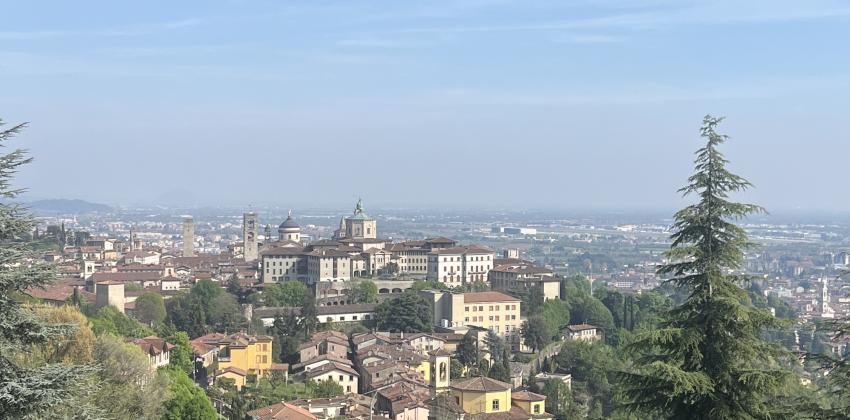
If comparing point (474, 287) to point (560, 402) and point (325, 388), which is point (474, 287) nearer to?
point (560, 402)

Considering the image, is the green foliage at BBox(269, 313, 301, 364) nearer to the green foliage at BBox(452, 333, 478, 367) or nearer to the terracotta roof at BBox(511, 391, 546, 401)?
the green foliage at BBox(452, 333, 478, 367)

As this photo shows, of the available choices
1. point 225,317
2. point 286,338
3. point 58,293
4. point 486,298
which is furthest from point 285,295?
point 286,338

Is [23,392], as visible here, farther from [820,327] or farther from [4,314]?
[820,327]

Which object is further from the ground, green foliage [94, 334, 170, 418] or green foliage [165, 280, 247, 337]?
green foliage [94, 334, 170, 418]

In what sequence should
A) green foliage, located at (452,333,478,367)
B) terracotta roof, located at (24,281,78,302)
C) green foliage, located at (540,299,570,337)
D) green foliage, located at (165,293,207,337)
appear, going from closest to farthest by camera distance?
green foliage, located at (452,333,478,367)
green foliage, located at (165,293,207,337)
terracotta roof, located at (24,281,78,302)
green foliage, located at (540,299,570,337)

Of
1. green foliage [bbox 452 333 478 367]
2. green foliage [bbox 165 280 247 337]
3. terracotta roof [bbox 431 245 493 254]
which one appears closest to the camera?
green foliage [bbox 452 333 478 367]

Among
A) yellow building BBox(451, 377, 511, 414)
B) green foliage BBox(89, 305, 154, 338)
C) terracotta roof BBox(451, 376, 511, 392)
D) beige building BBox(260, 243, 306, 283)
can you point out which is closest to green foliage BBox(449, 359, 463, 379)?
terracotta roof BBox(451, 376, 511, 392)

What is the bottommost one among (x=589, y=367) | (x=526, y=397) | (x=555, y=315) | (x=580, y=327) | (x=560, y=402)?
(x=560, y=402)
